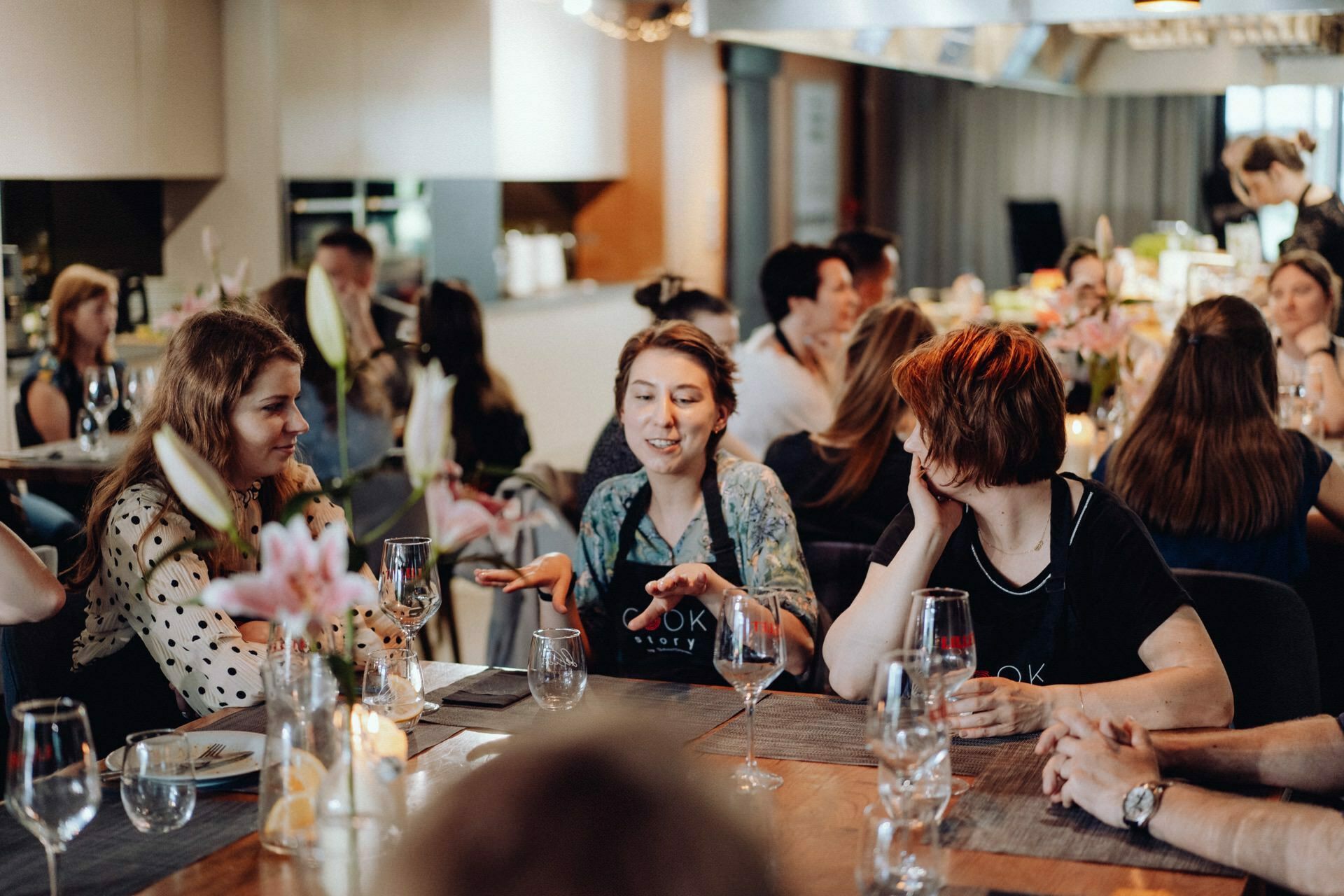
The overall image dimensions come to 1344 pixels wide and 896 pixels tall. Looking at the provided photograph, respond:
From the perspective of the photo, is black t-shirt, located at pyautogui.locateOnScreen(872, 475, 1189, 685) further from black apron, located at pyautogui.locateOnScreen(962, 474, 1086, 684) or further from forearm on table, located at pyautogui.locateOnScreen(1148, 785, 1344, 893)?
forearm on table, located at pyautogui.locateOnScreen(1148, 785, 1344, 893)

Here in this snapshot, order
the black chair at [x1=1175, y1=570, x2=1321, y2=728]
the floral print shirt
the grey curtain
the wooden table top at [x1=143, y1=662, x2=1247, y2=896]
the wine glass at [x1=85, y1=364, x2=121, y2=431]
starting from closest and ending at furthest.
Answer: the wooden table top at [x1=143, y1=662, x2=1247, y2=896] → the black chair at [x1=1175, y1=570, x2=1321, y2=728] → the floral print shirt → the wine glass at [x1=85, y1=364, x2=121, y2=431] → the grey curtain

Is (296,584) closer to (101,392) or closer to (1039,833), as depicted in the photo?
(1039,833)

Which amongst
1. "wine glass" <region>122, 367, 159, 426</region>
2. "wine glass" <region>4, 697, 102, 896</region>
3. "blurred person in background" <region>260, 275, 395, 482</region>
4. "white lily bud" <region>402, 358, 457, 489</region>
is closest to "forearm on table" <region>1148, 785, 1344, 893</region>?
"white lily bud" <region>402, 358, 457, 489</region>

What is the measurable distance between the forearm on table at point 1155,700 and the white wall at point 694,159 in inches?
275

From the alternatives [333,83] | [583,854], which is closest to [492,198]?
[333,83]

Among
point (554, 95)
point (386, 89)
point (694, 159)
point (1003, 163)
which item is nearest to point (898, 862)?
point (386, 89)

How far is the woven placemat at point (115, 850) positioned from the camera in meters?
1.45

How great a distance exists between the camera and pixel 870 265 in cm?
554

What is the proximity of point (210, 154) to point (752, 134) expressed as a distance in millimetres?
4618

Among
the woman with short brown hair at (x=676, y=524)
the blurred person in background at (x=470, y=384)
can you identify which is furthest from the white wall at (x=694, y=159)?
the woman with short brown hair at (x=676, y=524)

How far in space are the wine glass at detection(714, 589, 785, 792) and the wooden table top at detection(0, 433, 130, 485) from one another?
2.75 metres

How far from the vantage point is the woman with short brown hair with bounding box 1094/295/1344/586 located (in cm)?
283

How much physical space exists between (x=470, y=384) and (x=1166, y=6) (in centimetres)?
218

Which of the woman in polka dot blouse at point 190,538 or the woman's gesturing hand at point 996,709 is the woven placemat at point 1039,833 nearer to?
the woman's gesturing hand at point 996,709
